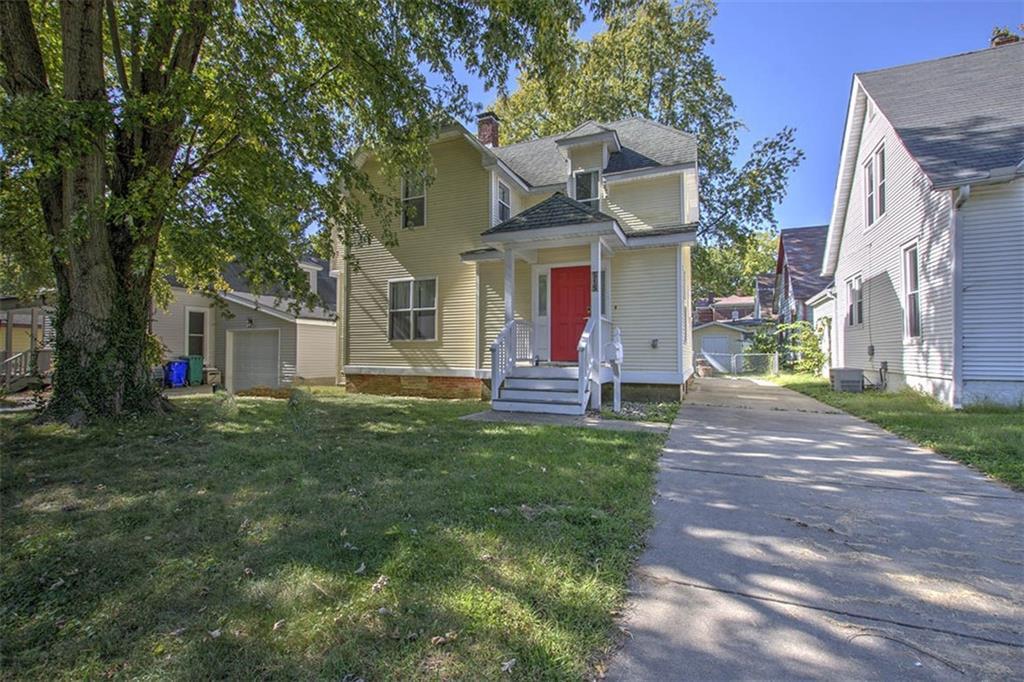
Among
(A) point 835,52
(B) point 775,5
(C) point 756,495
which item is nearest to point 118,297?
(C) point 756,495

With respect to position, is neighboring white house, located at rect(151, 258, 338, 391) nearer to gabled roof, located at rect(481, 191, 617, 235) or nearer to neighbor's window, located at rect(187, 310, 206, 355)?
neighbor's window, located at rect(187, 310, 206, 355)

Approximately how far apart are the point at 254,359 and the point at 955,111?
21.0m

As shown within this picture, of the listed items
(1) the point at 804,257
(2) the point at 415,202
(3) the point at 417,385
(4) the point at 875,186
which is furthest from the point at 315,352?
(1) the point at 804,257

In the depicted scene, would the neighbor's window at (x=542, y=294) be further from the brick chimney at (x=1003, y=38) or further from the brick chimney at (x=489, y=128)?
the brick chimney at (x=1003, y=38)

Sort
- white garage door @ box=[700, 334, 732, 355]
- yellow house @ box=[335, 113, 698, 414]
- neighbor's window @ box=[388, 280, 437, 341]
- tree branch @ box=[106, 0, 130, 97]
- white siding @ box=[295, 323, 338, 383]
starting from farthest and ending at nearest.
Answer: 1. white garage door @ box=[700, 334, 732, 355]
2. white siding @ box=[295, 323, 338, 383]
3. neighbor's window @ box=[388, 280, 437, 341]
4. yellow house @ box=[335, 113, 698, 414]
5. tree branch @ box=[106, 0, 130, 97]

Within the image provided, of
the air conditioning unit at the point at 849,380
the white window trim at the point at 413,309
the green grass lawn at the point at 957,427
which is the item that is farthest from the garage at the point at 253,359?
the air conditioning unit at the point at 849,380

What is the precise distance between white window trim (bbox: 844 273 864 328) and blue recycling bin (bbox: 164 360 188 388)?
2183 cm

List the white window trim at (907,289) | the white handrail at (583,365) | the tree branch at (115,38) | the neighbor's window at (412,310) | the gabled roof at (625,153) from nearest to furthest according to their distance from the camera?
1. the tree branch at (115,38)
2. the white handrail at (583,365)
3. the white window trim at (907,289)
4. the gabled roof at (625,153)
5. the neighbor's window at (412,310)

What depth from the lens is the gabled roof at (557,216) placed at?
8797mm

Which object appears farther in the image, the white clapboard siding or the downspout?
the downspout

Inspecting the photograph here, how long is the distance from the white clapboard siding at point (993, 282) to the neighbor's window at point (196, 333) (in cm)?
2231

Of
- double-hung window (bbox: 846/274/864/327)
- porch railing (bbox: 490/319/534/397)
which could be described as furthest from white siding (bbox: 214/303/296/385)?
double-hung window (bbox: 846/274/864/327)

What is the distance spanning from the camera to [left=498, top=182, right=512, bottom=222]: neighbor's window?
11788 millimetres

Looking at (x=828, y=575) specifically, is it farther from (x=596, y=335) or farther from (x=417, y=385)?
(x=417, y=385)
